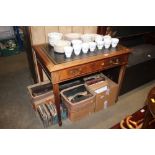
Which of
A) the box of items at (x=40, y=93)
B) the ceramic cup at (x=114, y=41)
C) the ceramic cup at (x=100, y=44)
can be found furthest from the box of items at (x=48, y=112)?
the ceramic cup at (x=114, y=41)

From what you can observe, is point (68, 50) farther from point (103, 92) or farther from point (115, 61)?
point (103, 92)

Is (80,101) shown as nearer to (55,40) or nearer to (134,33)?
(55,40)

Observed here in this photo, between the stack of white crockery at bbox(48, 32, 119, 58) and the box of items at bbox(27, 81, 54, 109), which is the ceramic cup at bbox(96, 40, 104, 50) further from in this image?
the box of items at bbox(27, 81, 54, 109)

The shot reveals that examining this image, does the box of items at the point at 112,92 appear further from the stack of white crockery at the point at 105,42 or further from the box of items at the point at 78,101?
the stack of white crockery at the point at 105,42

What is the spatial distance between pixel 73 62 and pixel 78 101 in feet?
1.61

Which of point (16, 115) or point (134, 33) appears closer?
point (16, 115)

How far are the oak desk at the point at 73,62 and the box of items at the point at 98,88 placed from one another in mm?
304

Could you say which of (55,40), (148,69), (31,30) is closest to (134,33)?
(148,69)

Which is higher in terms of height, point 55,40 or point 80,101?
point 55,40

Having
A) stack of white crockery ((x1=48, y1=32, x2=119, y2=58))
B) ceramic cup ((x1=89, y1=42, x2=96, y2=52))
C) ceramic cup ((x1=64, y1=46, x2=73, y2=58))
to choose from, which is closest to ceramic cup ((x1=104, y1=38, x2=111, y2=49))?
stack of white crockery ((x1=48, y1=32, x2=119, y2=58))

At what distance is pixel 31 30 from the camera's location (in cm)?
154

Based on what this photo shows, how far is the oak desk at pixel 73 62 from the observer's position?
1.20 metres
